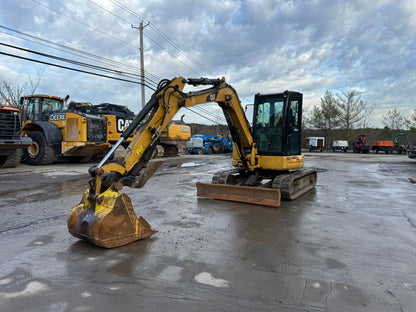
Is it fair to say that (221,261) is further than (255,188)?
No

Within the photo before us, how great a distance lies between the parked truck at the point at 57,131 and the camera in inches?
547

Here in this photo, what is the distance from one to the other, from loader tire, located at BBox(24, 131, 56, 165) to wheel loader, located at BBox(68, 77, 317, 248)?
10060 mm

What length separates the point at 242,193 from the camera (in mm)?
6645

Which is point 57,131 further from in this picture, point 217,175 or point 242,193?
point 242,193

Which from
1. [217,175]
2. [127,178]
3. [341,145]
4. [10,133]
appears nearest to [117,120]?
[10,133]

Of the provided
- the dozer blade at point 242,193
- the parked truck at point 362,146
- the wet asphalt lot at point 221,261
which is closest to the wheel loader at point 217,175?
the dozer blade at point 242,193

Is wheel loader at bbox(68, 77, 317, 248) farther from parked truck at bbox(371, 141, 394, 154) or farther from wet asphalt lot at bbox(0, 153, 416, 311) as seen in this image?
parked truck at bbox(371, 141, 394, 154)

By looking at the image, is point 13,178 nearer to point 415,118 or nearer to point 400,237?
point 400,237

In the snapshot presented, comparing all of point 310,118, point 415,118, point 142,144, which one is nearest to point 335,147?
point 310,118

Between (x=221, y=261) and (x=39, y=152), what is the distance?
44.6 feet

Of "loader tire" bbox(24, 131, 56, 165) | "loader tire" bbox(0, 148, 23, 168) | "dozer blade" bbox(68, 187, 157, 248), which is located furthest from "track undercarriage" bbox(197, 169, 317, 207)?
"loader tire" bbox(24, 131, 56, 165)

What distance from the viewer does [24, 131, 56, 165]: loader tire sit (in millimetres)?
14117

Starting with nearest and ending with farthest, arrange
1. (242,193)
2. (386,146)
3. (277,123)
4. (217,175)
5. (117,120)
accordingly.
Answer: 1. (242,193)
2. (277,123)
3. (217,175)
4. (117,120)
5. (386,146)

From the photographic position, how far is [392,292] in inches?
110
